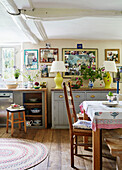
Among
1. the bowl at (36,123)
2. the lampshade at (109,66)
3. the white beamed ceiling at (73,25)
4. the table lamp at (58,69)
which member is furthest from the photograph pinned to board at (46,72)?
the lampshade at (109,66)

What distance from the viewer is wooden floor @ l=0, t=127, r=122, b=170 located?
9.11 ft

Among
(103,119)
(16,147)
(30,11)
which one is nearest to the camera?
(103,119)

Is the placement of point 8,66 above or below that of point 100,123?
above

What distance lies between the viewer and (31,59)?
17.8 ft

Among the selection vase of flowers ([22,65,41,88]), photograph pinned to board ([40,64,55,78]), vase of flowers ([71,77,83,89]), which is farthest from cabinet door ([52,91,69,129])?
vase of flowers ([22,65,41,88])

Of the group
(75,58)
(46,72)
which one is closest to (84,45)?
(75,58)

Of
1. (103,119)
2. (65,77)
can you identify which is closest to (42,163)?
(103,119)

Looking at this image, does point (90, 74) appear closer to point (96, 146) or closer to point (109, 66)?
point (109, 66)

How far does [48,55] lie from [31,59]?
474mm

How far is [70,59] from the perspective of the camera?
17.7 ft

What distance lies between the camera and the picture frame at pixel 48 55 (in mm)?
5410

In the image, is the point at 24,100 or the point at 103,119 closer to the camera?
the point at 103,119

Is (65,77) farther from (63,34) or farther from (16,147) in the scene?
(16,147)

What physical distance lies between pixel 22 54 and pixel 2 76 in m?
0.83
